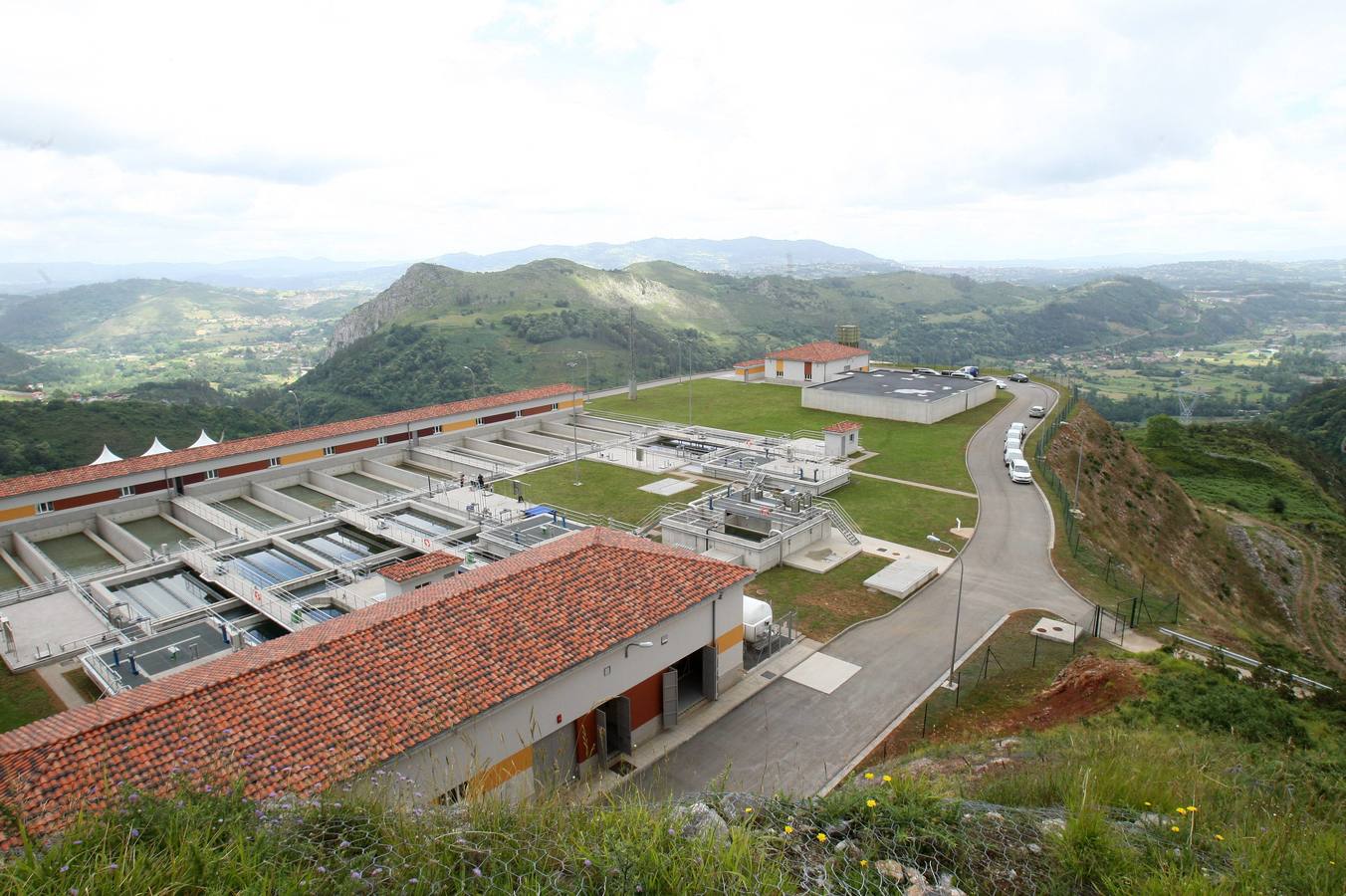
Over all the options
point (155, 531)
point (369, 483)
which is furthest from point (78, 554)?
point (369, 483)

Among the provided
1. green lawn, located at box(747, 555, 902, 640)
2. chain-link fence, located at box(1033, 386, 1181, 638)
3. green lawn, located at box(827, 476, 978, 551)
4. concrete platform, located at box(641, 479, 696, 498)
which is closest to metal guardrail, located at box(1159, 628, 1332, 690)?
chain-link fence, located at box(1033, 386, 1181, 638)

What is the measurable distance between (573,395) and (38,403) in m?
56.2

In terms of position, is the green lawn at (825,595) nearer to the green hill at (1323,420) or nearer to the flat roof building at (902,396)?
the flat roof building at (902,396)

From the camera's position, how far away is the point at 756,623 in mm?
21734

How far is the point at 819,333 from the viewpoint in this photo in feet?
576

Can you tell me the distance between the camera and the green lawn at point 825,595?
23938 millimetres

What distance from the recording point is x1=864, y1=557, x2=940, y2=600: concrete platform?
2578cm

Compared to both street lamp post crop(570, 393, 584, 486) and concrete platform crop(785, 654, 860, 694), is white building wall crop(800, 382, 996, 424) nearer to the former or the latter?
street lamp post crop(570, 393, 584, 486)

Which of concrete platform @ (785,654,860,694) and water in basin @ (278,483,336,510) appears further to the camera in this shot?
water in basin @ (278,483,336,510)

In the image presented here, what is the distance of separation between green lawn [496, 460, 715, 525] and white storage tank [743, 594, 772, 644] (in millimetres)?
12840

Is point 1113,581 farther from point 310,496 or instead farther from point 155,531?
point 155,531

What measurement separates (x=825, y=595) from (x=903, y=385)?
38.1 meters

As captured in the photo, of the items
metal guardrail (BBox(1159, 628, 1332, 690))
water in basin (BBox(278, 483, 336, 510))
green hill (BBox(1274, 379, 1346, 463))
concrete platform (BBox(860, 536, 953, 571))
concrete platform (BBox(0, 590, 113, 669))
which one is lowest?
green hill (BBox(1274, 379, 1346, 463))

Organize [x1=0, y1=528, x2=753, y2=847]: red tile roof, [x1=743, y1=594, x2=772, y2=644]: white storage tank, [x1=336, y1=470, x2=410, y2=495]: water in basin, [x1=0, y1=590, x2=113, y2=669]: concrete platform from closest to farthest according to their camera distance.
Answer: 1. [x1=0, y1=528, x2=753, y2=847]: red tile roof
2. [x1=743, y1=594, x2=772, y2=644]: white storage tank
3. [x1=0, y1=590, x2=113, y2=669]: concrete platform
4. [x1=336, y1=470, x2=410, y2=495]: water in basin
